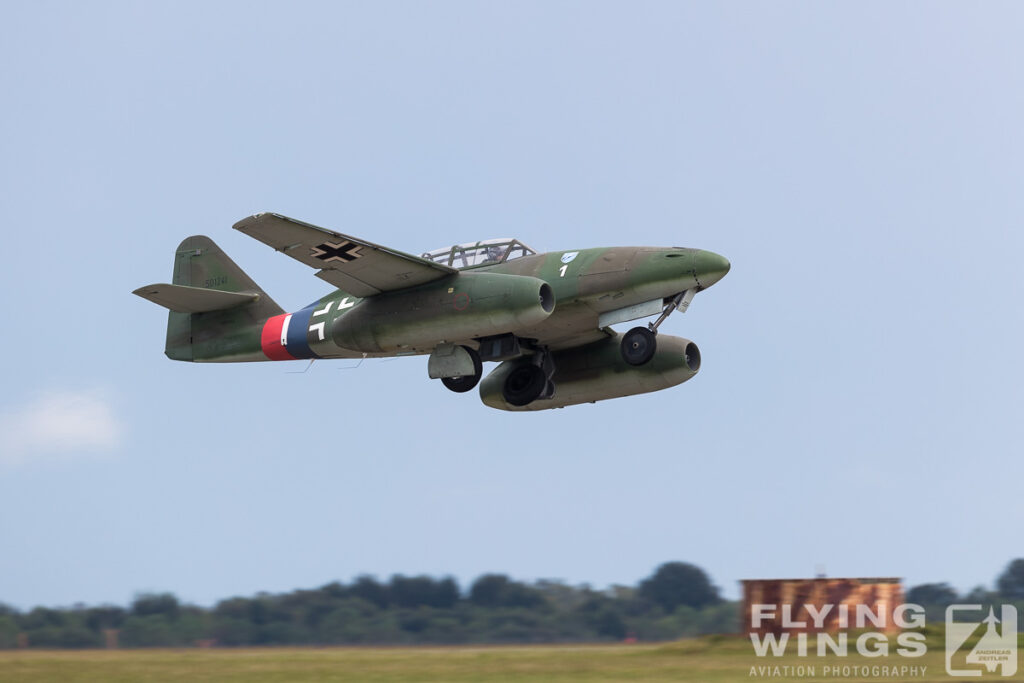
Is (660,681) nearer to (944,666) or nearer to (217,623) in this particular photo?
(944,666)

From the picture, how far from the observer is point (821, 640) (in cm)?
2233

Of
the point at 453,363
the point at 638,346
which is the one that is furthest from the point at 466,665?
the point at 638,346

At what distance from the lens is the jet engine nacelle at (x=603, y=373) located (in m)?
29.0

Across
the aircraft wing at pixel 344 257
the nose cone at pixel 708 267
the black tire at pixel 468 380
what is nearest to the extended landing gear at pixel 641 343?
the nose cone at pixel 708 267

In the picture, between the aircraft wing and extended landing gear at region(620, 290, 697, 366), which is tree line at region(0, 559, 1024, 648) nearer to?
extended landing gear at region(620, 290, 697, 366)

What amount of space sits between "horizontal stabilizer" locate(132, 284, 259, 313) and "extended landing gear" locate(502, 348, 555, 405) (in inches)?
271

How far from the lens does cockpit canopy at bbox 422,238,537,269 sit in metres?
27.2

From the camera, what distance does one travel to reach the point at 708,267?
83.3ft

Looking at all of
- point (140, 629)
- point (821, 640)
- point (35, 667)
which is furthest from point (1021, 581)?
point (35, 667)

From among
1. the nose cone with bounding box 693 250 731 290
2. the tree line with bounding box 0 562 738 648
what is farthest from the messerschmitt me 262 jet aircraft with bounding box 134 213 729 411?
the tree line with bounding box 0 562 738 648

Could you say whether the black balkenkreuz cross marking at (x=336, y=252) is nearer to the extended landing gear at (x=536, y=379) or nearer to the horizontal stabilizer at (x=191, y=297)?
the horizontal stabilizer at (x=191, y=297)

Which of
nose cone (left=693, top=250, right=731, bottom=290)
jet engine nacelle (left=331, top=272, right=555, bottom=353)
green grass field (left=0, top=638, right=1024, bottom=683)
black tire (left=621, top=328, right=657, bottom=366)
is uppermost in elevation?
nose cone (left=693, top=250, right=731, bottom=290)

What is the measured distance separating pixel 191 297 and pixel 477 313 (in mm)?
8395

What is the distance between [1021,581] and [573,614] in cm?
1747
